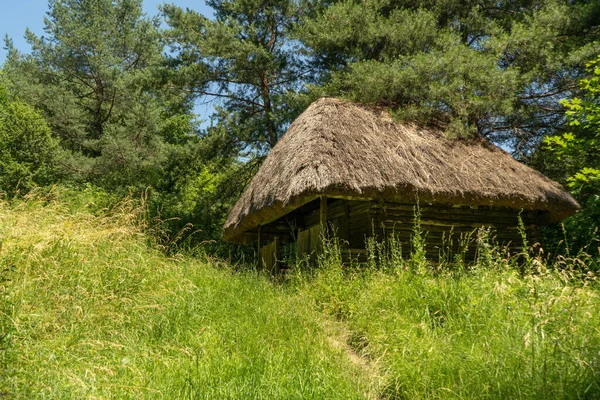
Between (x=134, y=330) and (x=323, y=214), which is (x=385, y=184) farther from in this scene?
(x=134, y=330)

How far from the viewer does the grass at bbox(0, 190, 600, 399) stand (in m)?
3.00

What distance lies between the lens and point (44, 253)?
15.2ft

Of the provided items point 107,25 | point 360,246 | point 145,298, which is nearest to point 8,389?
point 145,298

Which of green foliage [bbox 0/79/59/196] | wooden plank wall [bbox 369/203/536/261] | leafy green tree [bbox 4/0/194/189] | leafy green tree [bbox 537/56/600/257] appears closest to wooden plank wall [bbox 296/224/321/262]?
wooden plank wall [bbox 369/203/536/261]

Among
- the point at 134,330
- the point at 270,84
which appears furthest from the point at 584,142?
the point at 270,84

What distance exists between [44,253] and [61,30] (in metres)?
17.6

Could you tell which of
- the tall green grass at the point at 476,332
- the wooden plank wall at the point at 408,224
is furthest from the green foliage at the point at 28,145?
the tall green grass at the point at 476,332

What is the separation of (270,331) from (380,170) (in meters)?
3.94

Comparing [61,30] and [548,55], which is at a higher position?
[61,30]

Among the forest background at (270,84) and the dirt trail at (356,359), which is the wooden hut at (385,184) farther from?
the dirt trail at (356,359)

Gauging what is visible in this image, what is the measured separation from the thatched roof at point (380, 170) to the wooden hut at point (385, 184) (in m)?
0.02

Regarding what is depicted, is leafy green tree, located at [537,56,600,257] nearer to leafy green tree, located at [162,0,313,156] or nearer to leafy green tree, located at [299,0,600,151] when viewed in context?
leafy green tree, located at [299,0,600,151]

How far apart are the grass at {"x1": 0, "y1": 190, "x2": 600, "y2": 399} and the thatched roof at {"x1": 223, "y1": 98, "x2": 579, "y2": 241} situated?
1916 millimetres

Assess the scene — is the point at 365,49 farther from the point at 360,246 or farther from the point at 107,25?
the point at 107,25
